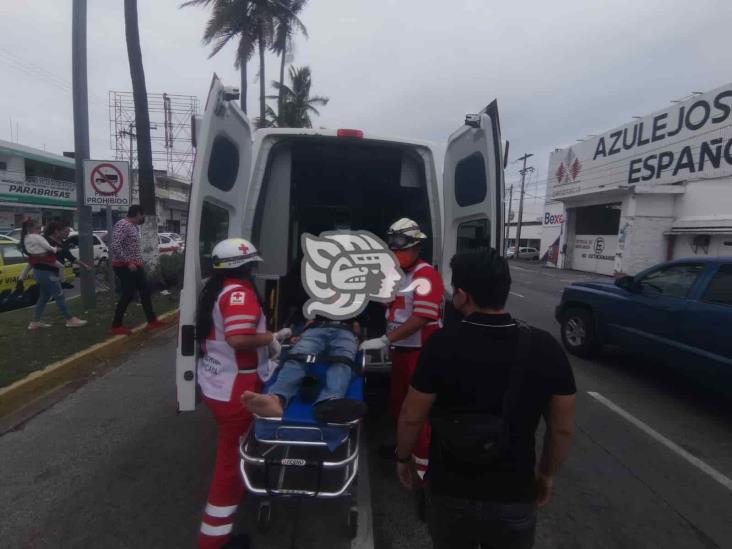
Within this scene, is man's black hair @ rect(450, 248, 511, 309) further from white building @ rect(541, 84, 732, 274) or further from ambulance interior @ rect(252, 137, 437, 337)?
white building @ rect(541, 84, 732, 274)

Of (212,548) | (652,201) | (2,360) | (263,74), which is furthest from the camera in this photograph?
(652,201)

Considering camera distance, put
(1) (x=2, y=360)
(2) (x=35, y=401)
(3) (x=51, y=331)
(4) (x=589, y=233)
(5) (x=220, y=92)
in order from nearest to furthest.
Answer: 1. (5) (x=220, y=92)
2. (2) (x=35, y=401)
3. (1) (x=2, y=360)
4. (3) (x=51, y=331)
5. (4) (x=589, y=233)

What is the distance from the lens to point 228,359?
243 centimetres

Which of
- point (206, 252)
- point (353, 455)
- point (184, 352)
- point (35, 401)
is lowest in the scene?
point (35, 401)

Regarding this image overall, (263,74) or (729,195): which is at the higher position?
(263,74)

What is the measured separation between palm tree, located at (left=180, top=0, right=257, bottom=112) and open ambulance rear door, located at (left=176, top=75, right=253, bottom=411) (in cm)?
1302

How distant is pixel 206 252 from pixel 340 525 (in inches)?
75.1

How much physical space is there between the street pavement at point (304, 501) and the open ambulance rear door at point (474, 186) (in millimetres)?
1458

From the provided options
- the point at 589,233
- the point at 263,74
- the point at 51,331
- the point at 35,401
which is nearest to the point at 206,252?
the point at 35,401

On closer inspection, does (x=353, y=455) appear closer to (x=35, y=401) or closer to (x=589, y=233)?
(x=35, y=401)

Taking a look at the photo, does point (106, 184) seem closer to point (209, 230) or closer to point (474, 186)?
point (209, 230)

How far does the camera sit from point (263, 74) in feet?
63.8

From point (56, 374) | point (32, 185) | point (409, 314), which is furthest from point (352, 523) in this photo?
point (32, 185)

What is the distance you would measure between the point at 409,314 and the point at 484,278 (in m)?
1.62
